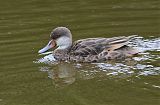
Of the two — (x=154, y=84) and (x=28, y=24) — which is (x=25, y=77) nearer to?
(x=154, y=84)

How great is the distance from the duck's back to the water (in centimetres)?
31

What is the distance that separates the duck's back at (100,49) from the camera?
11.6 meters

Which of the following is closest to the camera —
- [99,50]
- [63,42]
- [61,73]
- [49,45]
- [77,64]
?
[61,73]

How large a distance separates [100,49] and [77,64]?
0.59 meters

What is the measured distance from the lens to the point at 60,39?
1227cm

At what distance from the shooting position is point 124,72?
10297mm

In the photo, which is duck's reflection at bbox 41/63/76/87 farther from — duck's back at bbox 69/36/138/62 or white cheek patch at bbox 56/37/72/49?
white cheek patch at bbox 56/37/72/49

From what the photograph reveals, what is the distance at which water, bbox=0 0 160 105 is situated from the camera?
9.18 m

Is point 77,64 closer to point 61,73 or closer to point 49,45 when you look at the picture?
point 61,73

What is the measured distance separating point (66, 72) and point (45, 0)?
7.17 meters

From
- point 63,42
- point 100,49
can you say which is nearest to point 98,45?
point 100,49

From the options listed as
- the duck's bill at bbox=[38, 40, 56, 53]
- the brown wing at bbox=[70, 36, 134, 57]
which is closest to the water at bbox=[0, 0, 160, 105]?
the duck's bill at bbox=[38, 40, 56, 53]

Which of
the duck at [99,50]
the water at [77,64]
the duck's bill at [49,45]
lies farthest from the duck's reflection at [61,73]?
the duck's bill at [49,45]

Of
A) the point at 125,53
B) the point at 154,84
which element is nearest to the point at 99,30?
Answer: the point at 125,53
